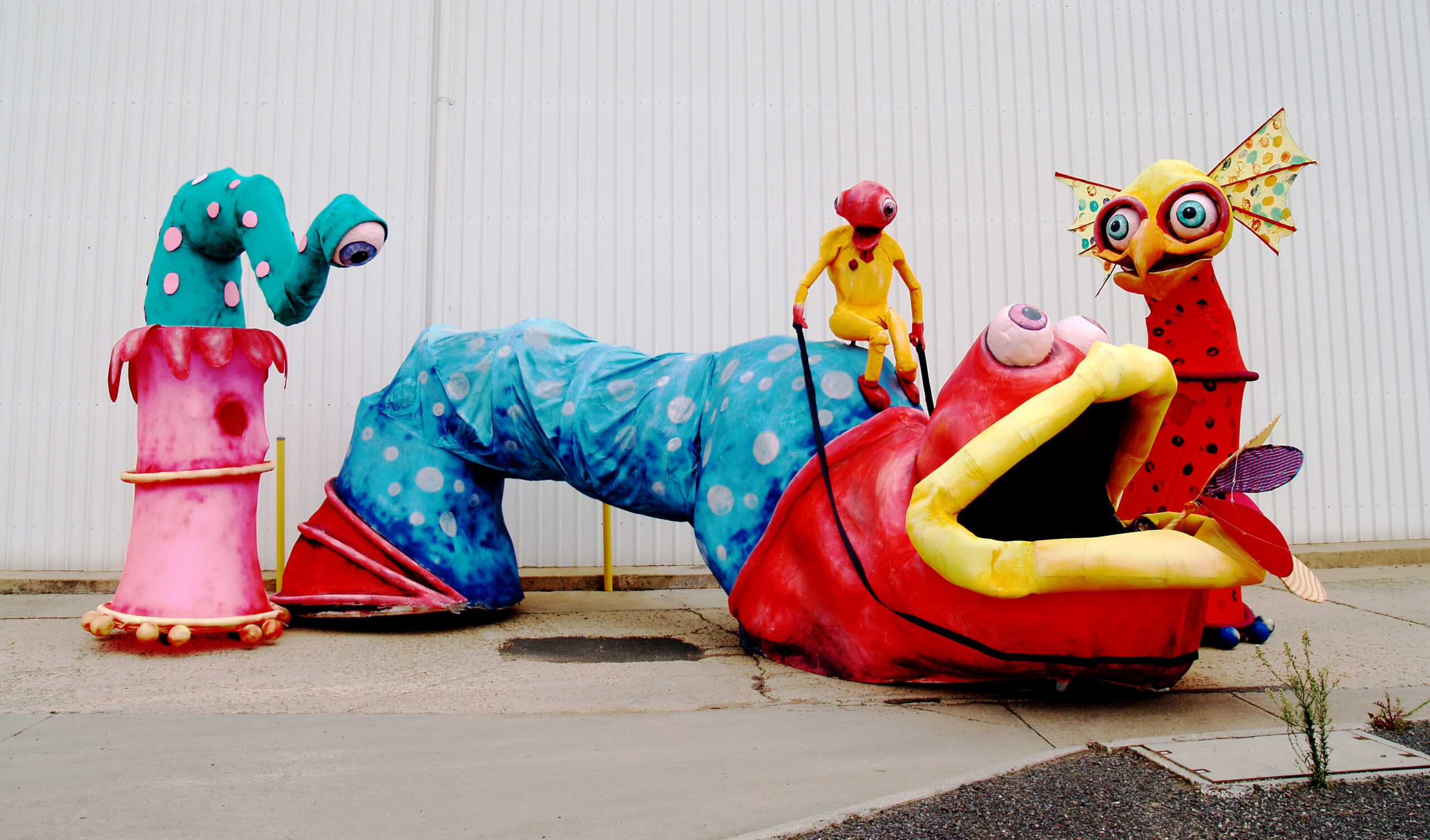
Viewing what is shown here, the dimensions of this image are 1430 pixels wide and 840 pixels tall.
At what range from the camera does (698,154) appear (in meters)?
6.11

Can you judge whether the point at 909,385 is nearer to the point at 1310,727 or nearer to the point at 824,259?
the point at 824,259

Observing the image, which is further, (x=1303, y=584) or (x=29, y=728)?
(x=29, y=728)

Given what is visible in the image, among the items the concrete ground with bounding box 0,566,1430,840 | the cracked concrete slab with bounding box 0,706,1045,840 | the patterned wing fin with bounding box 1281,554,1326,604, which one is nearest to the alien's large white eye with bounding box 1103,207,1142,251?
the patterned wing fin with bounding box 1281,554,1326,604

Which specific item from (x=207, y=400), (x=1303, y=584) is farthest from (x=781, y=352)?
(x=207, y=400)

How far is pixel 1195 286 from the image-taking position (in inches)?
145

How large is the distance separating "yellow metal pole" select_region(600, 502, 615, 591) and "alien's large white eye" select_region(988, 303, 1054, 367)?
3090 millimetres

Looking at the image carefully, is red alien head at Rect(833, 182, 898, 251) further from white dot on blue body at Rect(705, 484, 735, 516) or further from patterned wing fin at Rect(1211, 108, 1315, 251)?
patterned wing fin at Rect(1211, 108, 1315, 251)

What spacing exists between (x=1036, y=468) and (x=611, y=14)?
15.7 feet

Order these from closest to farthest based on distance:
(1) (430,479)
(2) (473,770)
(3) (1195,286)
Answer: (2) (473,770) < (3) (1195,286) < (1) (430,479)

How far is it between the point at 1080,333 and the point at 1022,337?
10.9 inches

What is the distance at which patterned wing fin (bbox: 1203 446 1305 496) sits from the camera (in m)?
2.51

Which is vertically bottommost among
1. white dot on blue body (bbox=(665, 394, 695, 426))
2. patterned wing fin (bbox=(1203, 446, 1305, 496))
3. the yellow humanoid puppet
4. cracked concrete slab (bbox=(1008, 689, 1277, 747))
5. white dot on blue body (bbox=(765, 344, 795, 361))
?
cracked concrete slab (bbox=(1008, 689, 1277, 747))

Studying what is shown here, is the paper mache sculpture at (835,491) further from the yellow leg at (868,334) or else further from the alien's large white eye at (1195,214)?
the alien's large white eye at (1195,214)

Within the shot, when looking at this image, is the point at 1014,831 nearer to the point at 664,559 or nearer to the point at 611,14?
the point at 664,559
